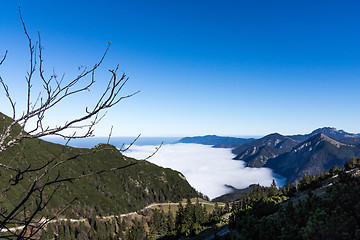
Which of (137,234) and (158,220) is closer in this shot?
(137,234)

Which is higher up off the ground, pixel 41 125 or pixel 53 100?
pixel 53 100

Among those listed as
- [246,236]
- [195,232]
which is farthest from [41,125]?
[195,232]

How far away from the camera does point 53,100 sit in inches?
202

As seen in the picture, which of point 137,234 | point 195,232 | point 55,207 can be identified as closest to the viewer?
point 195,232

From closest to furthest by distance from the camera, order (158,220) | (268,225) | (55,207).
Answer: (268,225) < (158,220) < (55,207)

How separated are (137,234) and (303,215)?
103 metres

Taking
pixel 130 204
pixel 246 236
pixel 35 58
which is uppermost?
pixel 35 58

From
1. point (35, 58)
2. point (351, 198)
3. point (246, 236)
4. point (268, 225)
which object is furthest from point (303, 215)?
point (35, 58)

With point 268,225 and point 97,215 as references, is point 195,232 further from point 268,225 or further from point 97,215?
point 97,215

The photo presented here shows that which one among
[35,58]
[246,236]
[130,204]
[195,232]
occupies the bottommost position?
[130,204]

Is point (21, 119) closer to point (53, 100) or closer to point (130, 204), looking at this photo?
point (53, 100)

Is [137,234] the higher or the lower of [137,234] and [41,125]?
the lower

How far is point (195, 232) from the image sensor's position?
3872cm

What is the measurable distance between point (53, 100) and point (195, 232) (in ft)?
134
